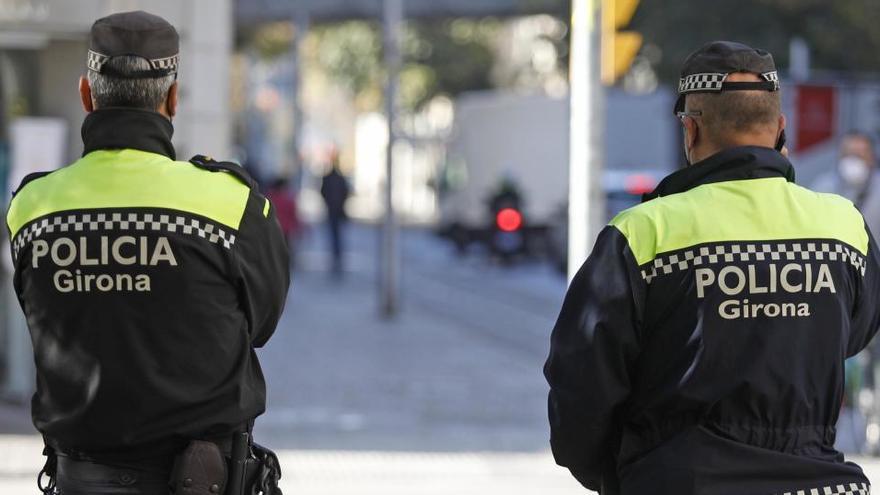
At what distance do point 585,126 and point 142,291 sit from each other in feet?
20.4

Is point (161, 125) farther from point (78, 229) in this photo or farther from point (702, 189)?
point (702, 189)

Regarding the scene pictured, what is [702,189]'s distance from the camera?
368 cm

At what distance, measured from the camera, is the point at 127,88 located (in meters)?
4.00

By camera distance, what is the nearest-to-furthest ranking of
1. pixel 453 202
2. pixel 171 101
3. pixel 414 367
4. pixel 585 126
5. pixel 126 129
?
pixel 126 129
pixel 171 101
pixel 585 126
pixel 414 367
pixel 453 202

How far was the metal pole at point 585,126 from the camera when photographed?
9781mm

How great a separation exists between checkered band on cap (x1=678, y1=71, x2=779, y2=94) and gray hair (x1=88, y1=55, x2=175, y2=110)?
3.98 feet

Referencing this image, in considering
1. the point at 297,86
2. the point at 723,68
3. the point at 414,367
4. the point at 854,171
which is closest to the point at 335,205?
the point at 414,367

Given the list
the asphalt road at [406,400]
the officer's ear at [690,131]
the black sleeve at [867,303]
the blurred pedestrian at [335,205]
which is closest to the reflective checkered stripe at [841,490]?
the black sleeve at [867,303]

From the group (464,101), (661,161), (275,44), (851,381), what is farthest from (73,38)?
(275,44)

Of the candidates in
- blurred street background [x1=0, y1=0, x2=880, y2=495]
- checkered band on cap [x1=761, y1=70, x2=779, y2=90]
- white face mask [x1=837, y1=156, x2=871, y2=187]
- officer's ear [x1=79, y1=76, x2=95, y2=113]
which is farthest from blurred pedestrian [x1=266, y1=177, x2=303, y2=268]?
checkered band on cap [x1=761, y1=70, x2=779, y2=90]

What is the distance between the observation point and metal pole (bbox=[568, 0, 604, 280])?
9.78m

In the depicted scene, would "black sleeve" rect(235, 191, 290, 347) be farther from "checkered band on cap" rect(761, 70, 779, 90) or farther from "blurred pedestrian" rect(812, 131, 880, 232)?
"blurred pedestrian" rect(812, 131, 880, 232)

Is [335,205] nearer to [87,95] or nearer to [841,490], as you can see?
[87,95]

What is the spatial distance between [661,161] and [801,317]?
94.8 feet
